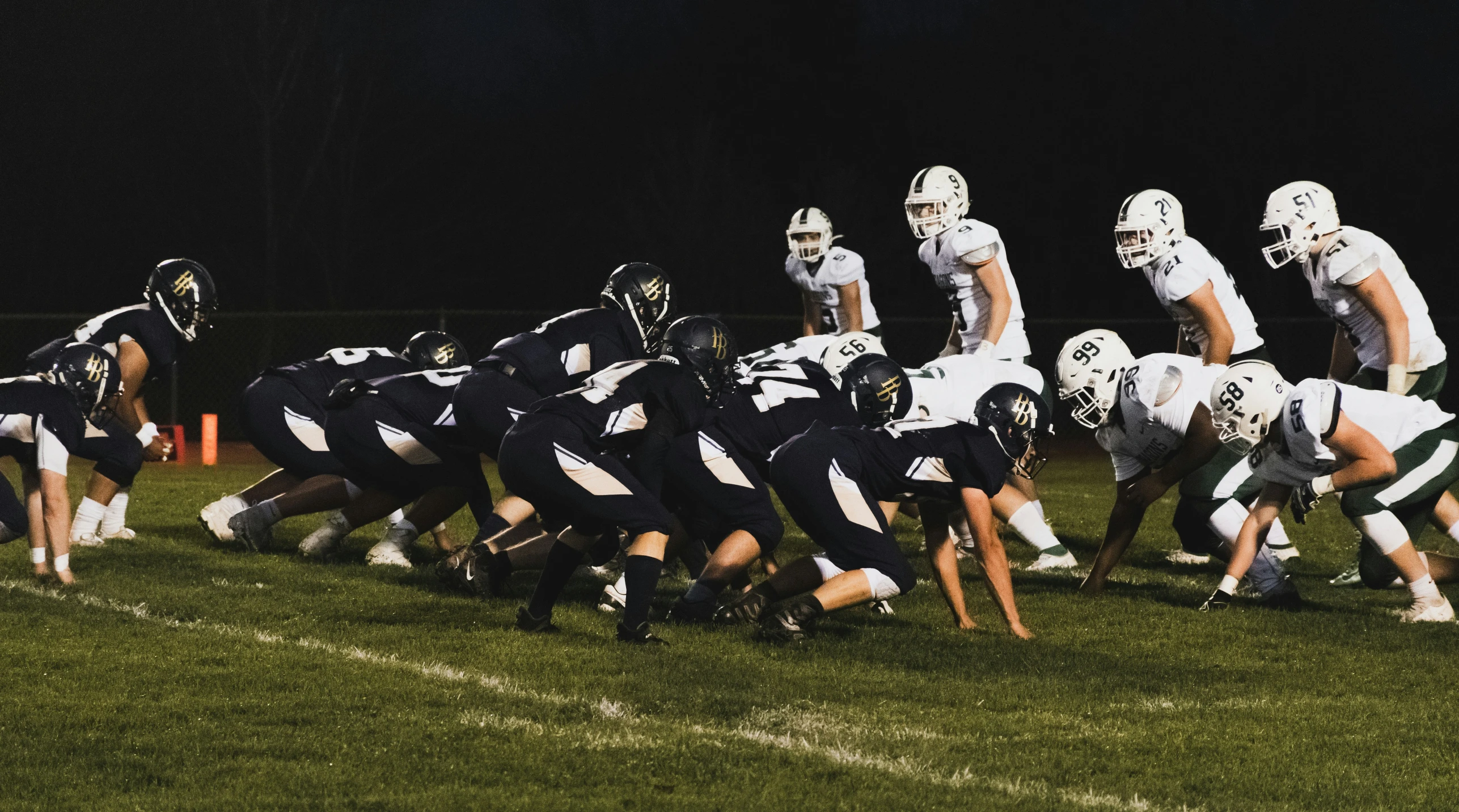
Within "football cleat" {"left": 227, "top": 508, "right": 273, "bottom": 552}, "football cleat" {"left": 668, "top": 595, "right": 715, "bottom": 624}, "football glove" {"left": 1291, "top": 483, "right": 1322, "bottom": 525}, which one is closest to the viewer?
"football cleat" {"left": 668, "top": 595, "right": 715, "bottom": 624}

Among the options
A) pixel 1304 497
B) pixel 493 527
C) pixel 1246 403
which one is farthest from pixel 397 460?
pixel 1304 497

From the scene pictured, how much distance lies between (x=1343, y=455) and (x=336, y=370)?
17.5 feet

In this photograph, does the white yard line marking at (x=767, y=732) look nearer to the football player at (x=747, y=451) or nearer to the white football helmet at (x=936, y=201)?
the football player at (x=747, y=451)

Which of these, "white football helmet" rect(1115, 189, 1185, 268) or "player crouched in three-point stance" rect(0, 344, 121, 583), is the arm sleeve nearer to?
"player crouched in three-point stance" rect(0, 344, 121, 583)

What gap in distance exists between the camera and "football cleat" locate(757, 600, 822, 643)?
609 centimetres

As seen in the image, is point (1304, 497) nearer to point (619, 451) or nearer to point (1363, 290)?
point (1363, 290)

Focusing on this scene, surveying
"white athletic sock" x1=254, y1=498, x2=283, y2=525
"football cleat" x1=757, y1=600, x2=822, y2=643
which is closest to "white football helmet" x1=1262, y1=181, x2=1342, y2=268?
"football cleat" x1=757, y1=600, x2=822, y2=643

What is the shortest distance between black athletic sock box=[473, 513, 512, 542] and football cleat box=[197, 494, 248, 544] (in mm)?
1970

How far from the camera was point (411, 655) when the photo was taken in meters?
5.86

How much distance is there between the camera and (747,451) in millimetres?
7215

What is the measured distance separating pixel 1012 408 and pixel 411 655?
2.53m

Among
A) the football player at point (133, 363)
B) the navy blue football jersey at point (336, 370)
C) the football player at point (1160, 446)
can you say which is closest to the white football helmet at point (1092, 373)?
the football player at point (1160, 446)

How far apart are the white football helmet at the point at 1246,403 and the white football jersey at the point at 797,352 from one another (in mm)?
2241

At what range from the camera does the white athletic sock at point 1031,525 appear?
8070 millimetres
